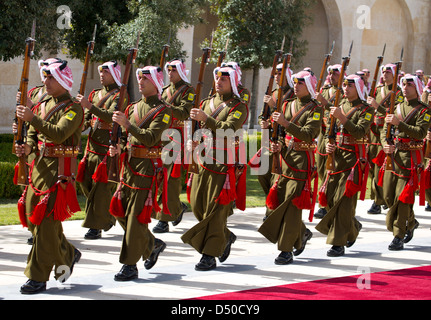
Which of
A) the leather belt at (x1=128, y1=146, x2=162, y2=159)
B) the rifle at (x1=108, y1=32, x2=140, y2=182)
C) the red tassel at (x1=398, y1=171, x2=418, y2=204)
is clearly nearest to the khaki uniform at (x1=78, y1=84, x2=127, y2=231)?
the rifle at (x1=108, y1=32, x2=140, y2=182)

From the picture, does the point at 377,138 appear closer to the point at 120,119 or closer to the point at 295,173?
the point at 295,173

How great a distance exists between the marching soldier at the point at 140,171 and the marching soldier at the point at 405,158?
10.4ft

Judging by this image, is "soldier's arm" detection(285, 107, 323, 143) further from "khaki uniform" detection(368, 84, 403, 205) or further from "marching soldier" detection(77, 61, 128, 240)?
"khaki uniform" detection(368, 84, 403, 205)

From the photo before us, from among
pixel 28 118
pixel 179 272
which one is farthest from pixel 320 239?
pixel 28 118

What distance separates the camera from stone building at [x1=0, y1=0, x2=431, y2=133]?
27.8m

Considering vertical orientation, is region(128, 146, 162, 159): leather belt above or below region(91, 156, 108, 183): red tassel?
above

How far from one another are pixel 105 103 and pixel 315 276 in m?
3.45

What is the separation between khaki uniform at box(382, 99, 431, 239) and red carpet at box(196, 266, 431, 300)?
1480 millimetres

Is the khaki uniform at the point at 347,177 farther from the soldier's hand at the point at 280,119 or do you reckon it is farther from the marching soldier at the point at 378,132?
the marching soldier at the point at 378,132

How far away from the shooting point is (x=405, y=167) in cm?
975

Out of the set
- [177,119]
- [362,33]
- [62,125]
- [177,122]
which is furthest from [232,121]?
[362,33]

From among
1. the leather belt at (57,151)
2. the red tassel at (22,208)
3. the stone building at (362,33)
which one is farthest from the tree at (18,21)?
the stone building at (362,33)

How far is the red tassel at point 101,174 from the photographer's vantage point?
9.46 metres

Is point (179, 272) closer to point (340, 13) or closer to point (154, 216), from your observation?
point (154, 216)
